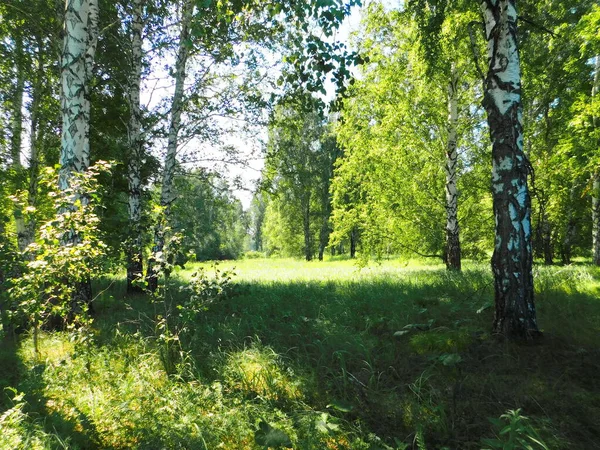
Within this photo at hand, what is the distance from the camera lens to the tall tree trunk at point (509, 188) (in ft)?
11.9

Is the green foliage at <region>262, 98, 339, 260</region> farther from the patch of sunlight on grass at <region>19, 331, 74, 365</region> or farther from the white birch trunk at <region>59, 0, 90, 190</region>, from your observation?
the patch of sunlight on grass at <region>19, 331, 74, 365</region>

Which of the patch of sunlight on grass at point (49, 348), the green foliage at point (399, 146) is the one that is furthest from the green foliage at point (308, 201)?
the patch of sunlight on grass at point (49, 348)

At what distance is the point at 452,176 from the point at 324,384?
7.70 meters

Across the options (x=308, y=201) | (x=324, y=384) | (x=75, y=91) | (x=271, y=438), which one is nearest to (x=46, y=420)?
(x=271, y=438)

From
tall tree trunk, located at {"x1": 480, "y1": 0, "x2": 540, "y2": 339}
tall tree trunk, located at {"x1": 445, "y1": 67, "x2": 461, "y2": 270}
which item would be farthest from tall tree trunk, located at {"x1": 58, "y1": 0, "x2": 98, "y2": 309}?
tall tree trunk, located at {"x1": 445, "y1": 67, "x2": 461, "y2": 270}

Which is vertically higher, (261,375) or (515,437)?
(515,437)

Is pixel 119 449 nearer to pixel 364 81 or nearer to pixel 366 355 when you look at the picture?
pixel 366 355

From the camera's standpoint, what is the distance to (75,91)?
5352 mm

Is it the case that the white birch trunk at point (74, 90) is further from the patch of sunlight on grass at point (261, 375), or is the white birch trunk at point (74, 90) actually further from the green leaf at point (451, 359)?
the green leaf at point (451, 359)

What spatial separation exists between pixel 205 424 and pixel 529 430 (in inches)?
93.8

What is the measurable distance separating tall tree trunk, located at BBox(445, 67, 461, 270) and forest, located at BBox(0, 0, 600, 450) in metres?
0.07

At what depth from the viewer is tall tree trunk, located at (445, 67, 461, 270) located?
8.88 metres

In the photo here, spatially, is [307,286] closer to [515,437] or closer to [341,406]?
[341,406]

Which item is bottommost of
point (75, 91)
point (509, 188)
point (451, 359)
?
point (451, 359)
